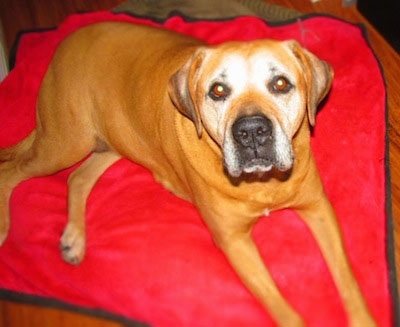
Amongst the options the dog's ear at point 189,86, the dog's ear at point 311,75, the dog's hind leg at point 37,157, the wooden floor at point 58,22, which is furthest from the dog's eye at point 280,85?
the dog's hind leg at point 37,157

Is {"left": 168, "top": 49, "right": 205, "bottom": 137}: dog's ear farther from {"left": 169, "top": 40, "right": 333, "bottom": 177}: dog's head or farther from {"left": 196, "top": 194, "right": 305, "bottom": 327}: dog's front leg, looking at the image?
{"left": 196, "top": 194, "right": 305, "bottom": 327}: dog's front leg

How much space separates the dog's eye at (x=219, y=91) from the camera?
2.24 m

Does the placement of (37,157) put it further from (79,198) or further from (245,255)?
(245,255)

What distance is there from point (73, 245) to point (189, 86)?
1.04m

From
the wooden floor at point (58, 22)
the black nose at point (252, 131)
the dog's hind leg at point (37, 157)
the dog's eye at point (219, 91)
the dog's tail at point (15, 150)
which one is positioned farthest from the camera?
the dog's tail at point (15, 150)

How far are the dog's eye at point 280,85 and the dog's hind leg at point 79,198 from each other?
4.06 ft

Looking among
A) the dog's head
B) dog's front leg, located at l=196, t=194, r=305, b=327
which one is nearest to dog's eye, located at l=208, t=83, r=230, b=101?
the dog's head

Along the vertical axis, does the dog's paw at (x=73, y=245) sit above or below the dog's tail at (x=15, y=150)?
below

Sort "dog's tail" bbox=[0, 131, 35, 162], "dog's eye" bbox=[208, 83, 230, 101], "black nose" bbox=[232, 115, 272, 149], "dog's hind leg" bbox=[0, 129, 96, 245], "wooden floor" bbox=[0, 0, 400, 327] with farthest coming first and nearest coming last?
1. "dog's tail" bbox=[0, 131, 35, 162]
2. "dog's hind leg" bbox=[0, 129, 96, 245]
3. "wooden floor" bbox=[0, 0, 400, 327]
4. "dog's eye" bbox=[208, 83, 230, 101]
5. "black nose" bbox=[232, 115, 272, 149]

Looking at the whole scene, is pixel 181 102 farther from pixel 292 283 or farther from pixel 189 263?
pixel 292 283

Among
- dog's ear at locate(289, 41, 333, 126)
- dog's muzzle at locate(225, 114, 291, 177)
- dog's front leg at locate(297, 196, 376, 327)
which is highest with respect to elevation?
dog's ear at locate(289, 41, 333, 126)

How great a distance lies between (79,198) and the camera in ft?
9.61

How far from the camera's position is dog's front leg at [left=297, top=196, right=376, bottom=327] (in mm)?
2332

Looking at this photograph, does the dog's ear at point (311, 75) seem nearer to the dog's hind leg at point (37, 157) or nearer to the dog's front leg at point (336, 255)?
the dog's front leg at point (336, 255)
